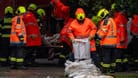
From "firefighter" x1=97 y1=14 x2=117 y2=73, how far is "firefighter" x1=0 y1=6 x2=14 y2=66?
10.2ft

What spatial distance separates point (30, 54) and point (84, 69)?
9.71ft

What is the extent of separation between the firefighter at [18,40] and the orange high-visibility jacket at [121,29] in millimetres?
2785

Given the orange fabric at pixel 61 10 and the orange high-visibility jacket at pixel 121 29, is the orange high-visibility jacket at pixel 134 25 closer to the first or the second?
the orange high-visibility jacket at pixel 121 29

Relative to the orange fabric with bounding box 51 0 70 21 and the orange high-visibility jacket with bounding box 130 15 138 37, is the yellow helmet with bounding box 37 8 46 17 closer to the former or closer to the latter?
the orange fabric with bounding box 51 0 70 21

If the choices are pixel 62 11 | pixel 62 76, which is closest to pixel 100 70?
pixel 62 76

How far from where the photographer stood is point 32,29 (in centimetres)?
1349

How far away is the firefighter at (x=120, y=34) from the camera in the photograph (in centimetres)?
1234

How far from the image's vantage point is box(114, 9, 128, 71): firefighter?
1234cm

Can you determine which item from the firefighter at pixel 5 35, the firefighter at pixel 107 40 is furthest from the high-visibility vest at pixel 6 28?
the firefighter at pixel 107 40

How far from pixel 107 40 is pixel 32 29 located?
8.48ft

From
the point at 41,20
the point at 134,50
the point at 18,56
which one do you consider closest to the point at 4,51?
the point at 18,56

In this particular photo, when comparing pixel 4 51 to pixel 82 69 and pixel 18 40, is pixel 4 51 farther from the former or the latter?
pixel 82 69

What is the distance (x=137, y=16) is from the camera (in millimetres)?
12672

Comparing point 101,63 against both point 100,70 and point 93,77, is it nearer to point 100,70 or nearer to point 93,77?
point 100,70
